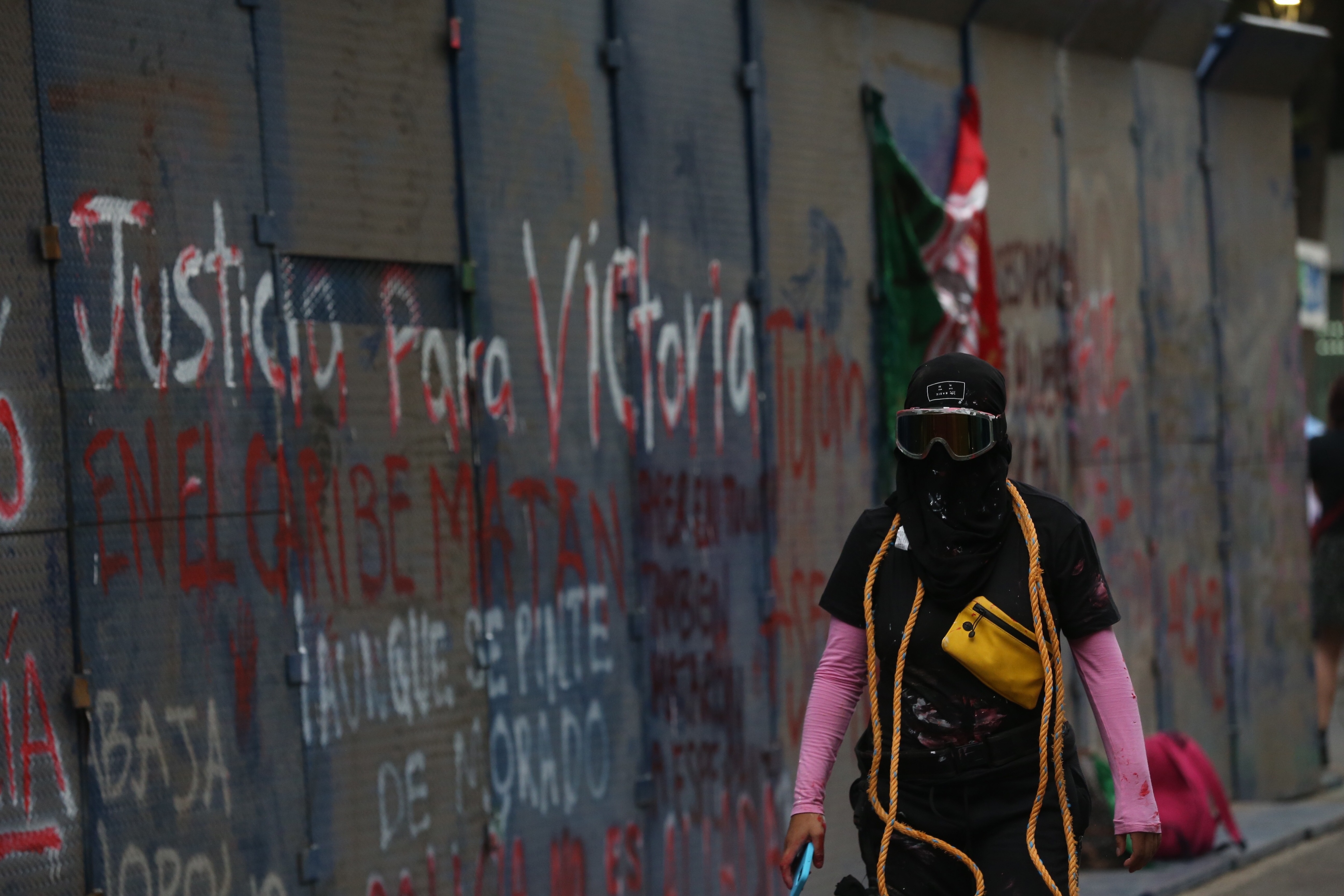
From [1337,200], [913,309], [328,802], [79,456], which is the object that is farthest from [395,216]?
[1337,200]

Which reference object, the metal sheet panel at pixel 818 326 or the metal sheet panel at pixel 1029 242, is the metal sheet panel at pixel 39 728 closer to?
the metal sheet panel at pixel 818 326

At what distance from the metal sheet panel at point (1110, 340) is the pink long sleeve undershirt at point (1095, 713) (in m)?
5.15

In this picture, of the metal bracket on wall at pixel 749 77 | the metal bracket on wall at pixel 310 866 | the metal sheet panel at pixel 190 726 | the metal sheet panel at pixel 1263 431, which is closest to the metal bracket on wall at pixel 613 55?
the metal bracket on wall at pixel 749 77

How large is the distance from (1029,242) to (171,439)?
512cm

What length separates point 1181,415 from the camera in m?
10.2

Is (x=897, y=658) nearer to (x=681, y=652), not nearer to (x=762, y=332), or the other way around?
(x=681, y=652)

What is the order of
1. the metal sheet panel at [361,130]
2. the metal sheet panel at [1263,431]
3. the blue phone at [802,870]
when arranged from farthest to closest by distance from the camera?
1. the metal sheet panel at [1263,431]
2. the metal sheet panel at [361,130]
3. the blue phone at [802,870]

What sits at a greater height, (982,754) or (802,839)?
(982,754)

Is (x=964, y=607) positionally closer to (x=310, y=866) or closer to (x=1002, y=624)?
(x=1002, y=624)

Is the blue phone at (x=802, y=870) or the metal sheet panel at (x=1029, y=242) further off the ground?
the metal sheet panel at (x=1029, y=242)

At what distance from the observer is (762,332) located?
7371 millimetres

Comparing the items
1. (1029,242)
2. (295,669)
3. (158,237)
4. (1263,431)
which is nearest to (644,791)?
(295,669)

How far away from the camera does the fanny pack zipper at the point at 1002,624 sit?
4059mm

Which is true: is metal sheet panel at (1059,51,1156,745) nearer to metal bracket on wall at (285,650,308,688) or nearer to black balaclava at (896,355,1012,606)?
metal bracket on wall at (285,650,308,688)
